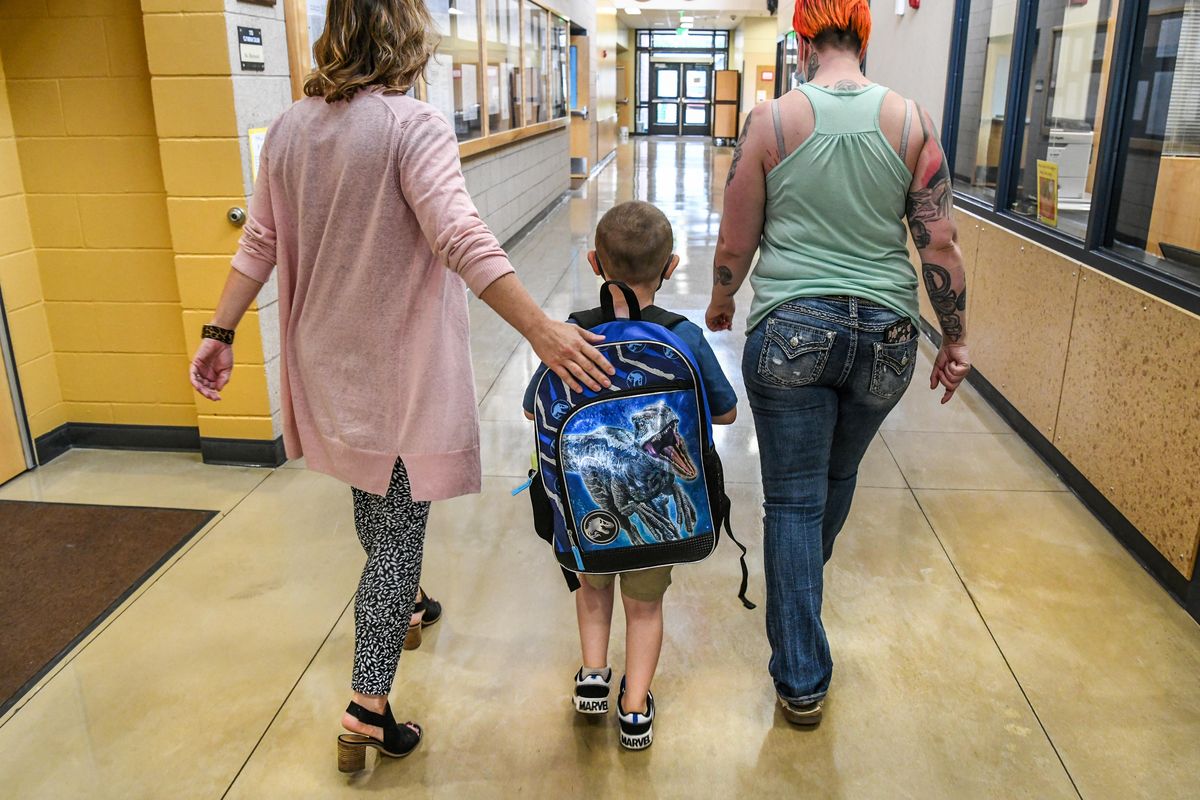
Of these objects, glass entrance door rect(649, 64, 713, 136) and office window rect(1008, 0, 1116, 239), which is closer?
office window rect(1008, 0, 1116, 239)

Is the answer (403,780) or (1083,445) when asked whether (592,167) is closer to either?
(1083,445)

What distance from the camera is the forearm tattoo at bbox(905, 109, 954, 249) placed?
1.86 metres

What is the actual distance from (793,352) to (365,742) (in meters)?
1.17

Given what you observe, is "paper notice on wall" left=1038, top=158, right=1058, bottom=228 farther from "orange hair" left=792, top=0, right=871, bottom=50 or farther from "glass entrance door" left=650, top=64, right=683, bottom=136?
"glass entrance door" left=650, top=64, right=683, bottom=136

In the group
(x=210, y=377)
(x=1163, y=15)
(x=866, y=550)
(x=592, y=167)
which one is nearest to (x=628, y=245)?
(x=210, y=377)

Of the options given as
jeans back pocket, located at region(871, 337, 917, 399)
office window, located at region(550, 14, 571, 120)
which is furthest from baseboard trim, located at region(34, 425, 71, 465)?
office window, located at region(550, 14, 571, 120)

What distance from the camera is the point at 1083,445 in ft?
10.7

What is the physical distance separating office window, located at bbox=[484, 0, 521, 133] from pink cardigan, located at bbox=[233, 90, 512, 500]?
18.9 feet

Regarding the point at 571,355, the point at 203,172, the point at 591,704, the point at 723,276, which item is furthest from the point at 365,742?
the point at 203,172

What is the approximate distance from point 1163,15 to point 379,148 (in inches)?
102

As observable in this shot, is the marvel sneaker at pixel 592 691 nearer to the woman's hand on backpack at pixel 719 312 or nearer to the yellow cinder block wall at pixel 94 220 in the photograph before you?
the woman's hand on backpack at pixel 719 312

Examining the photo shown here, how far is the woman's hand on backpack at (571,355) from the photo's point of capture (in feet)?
5.30

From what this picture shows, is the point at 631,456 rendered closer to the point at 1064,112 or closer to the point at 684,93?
the point at 1064,112

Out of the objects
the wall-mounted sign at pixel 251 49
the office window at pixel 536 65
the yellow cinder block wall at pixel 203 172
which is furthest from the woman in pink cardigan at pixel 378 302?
the office window at pixel 536 65
